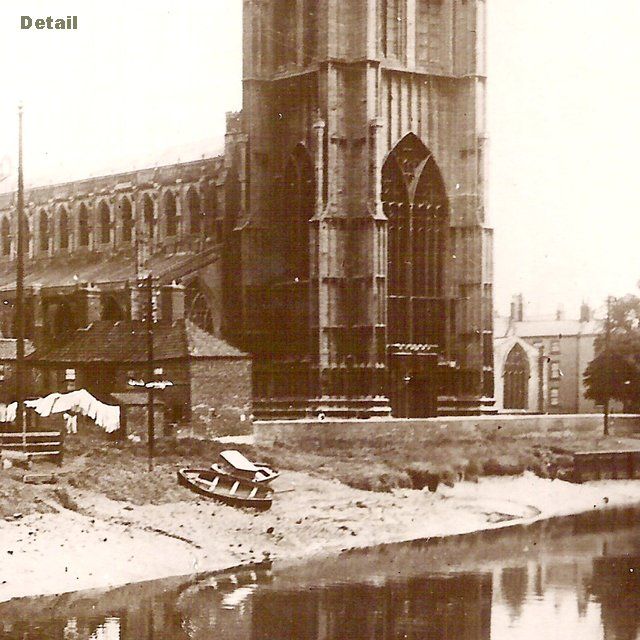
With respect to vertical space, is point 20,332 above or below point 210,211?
below

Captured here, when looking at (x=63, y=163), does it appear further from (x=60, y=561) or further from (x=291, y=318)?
(x=60, y=561)

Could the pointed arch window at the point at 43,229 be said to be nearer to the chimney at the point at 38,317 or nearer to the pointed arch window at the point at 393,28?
the chimney at the point at 38,317

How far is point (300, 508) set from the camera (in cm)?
3216

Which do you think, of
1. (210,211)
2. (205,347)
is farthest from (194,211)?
(205,347)

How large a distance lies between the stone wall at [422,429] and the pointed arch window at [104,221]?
1469cm

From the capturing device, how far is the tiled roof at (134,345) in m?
36.8

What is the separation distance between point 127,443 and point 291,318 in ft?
35.6

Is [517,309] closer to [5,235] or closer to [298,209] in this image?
[298,209]

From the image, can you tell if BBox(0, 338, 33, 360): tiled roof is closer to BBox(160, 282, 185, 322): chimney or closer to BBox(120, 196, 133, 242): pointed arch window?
BBox(160, 282, 185, 322): chimney

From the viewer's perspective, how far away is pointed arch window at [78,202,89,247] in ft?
169

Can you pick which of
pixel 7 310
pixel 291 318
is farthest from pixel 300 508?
pixel 7 310

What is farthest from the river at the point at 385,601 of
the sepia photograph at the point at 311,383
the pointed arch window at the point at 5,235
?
the pointed arch window at the point at 5,235

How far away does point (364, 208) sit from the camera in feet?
142

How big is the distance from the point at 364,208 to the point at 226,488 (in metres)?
13.1
